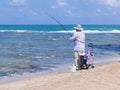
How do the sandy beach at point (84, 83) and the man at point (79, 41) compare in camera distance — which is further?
the man at point (79, 41)

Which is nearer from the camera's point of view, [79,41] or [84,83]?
[84,83]

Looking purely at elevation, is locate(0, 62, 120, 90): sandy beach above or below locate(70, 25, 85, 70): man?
below

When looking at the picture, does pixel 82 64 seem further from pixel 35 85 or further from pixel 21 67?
pixel 21 67

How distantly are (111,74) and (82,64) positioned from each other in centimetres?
218

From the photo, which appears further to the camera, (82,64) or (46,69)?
(46,69)

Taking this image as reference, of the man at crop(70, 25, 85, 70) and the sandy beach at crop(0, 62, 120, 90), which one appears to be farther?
the man at crop(70, 25, 85, 70)

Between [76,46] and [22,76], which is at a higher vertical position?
[76,46]

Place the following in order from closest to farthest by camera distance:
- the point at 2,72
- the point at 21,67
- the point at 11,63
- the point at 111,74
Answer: the point at 111,74 < the point at 2,72 < the point at 21,67 < the point at 11,63

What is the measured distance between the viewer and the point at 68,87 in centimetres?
1091

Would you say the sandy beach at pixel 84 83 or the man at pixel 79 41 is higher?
the man at pixel 79 41

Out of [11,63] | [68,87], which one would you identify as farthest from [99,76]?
[11,63]

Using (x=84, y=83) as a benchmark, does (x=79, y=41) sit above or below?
above

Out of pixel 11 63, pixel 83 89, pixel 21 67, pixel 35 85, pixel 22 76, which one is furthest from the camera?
pixel 11 63

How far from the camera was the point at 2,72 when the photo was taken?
55.8 feet
